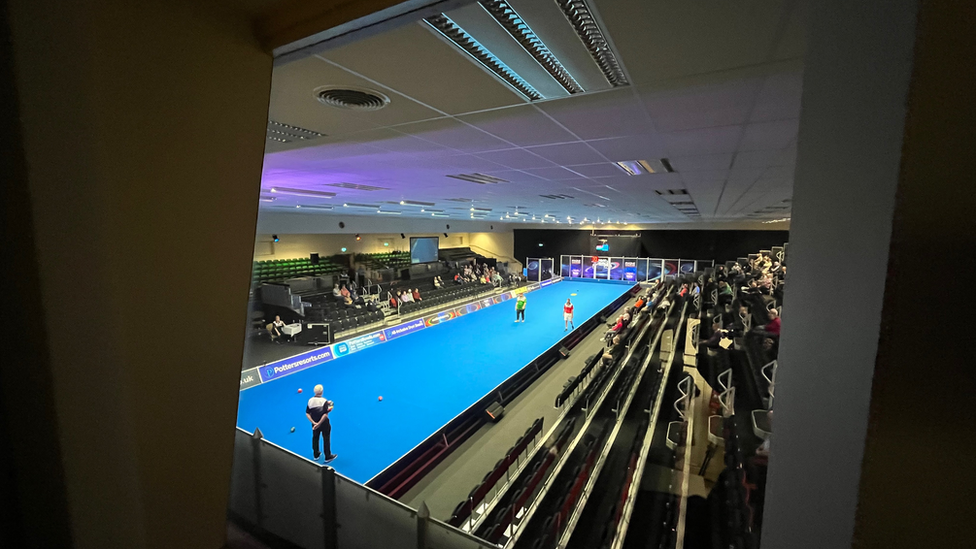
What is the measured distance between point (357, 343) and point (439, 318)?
3.36 metres

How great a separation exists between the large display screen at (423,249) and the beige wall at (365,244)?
0.98 feet

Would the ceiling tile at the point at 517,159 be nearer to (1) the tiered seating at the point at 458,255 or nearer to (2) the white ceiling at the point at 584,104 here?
(2) the white ceiling at the point at 584,104

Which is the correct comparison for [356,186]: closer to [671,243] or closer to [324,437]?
[324,437]

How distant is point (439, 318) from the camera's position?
40.6 ft

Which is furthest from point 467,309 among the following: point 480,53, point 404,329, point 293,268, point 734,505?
point 480,53

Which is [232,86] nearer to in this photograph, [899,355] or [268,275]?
[899,355]

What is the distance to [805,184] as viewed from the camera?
646 mm

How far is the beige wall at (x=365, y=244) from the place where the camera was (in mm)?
14755

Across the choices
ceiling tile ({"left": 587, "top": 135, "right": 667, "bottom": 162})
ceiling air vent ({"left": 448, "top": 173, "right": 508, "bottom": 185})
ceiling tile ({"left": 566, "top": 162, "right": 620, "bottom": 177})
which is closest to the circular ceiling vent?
ceiling tile ({"left": 587, "top": 135, "right": 667, "bottom": 162})

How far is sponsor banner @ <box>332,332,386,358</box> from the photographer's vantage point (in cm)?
904

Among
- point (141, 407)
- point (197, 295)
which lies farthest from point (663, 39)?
point (141, 407)

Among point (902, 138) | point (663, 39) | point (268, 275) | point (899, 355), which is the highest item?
point (663, 39)

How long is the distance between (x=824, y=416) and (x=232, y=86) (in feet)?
5.04

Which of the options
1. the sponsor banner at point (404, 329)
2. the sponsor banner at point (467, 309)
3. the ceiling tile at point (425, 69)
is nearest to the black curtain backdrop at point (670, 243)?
the sponsor banner at point (467, 309)
